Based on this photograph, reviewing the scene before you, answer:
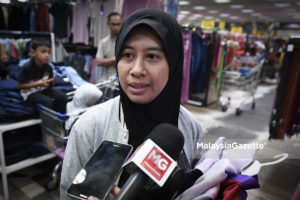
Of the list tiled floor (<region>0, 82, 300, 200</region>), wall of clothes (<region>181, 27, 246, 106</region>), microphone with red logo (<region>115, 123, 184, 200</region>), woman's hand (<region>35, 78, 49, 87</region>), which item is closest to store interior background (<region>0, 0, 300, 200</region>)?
tiled floor (<region>0, 82, 300, 200</region>)

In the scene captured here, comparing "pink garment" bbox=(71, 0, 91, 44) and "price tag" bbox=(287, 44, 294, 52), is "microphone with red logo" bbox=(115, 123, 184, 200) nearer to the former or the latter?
"price tag" bbox=(287, 44, 294, 52)

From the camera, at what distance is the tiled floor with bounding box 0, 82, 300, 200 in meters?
0.65

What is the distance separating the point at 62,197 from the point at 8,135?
1841 mm

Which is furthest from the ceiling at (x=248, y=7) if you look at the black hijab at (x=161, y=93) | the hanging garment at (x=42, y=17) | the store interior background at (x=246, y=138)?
the black hijab at (x=161, y=93)

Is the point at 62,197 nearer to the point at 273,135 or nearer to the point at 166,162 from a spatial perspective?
the point at 166,162

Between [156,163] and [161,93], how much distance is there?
14.4 inches

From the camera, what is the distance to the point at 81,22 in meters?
4.00

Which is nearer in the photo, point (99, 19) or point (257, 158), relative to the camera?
point (257, 158)

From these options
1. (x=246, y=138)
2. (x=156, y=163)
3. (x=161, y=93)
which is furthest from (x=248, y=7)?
(x=156, y=163)

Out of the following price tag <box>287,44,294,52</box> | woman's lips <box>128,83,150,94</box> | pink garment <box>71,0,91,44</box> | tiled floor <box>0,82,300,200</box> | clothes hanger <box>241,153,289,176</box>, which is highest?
pink garment <box>71,0,91,44</box>

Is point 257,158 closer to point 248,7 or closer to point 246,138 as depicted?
point 246,138

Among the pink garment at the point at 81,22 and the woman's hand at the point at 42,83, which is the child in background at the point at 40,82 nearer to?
the woman's hand at the point at 42,83

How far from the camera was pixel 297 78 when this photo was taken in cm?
217

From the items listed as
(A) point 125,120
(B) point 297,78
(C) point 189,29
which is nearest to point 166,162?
(A) point 125,120
